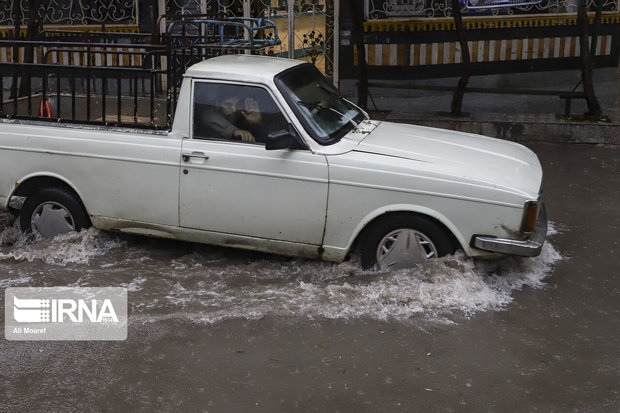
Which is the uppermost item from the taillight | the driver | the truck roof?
the truck roof

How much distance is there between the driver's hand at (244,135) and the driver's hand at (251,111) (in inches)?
3.9

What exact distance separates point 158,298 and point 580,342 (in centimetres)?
291

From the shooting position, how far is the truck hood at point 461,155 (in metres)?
6.00

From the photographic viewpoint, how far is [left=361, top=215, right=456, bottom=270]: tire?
6.05 metres

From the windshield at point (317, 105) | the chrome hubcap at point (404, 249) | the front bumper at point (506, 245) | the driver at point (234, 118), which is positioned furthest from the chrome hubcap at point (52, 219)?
the front bumper at point (506, 245)

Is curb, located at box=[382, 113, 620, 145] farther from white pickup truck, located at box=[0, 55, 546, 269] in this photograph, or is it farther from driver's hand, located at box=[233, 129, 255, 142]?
driver's hand, located at box=[233, 129, 255, 142]

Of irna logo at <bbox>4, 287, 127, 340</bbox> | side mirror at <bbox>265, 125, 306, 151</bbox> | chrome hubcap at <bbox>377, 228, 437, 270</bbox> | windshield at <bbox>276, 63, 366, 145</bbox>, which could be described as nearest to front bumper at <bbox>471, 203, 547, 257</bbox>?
chrome hubcap at <bbox>377, 228, 437, 270</bbox>

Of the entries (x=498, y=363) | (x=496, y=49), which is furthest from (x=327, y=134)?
(x=496, y=49)

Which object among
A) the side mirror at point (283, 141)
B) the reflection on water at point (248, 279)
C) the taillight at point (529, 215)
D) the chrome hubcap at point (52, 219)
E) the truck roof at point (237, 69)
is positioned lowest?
the reflection on water at point (248, 279)

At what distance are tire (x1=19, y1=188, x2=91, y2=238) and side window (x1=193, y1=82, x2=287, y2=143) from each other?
125cm

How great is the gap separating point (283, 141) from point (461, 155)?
1.39 m

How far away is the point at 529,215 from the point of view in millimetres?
5895

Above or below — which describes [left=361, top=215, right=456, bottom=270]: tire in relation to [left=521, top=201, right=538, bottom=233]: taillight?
below

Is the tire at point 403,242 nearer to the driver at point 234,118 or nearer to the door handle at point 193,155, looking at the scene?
the driver at point 234,118
